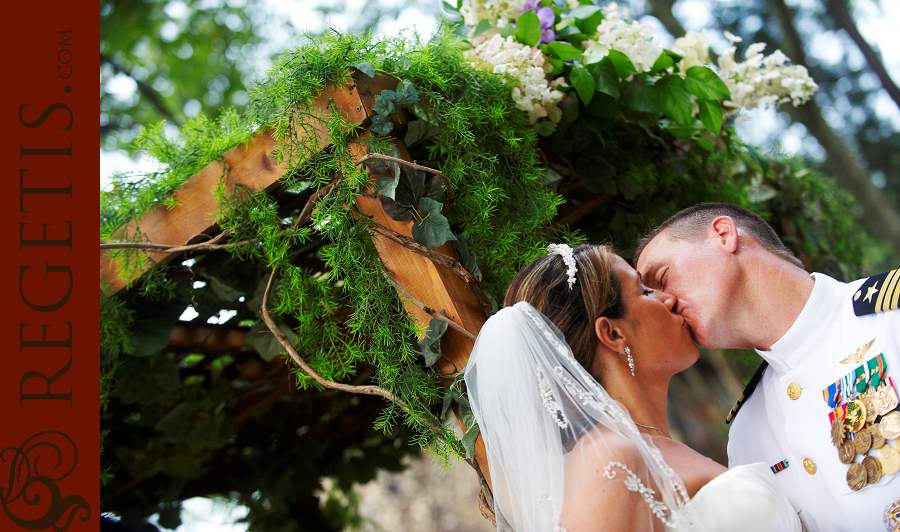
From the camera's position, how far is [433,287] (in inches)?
49.7

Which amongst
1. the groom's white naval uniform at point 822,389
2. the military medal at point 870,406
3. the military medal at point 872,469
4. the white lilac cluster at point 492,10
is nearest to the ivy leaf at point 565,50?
the white lilac cluster at point 492,10

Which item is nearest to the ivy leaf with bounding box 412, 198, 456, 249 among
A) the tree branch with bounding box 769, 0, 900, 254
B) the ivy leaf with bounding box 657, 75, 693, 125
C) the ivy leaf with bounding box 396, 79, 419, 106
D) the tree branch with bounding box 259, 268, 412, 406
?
the ivy leaf with bounding box 396, 79, 419, 106

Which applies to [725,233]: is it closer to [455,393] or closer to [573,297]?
[573,297]

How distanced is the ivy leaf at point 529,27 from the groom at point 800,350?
2.15ft

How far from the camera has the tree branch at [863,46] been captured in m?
5.00

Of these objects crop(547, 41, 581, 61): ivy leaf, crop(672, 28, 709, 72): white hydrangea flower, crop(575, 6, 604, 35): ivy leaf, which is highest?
crop(575, 6, 604, 35): ivy leaf

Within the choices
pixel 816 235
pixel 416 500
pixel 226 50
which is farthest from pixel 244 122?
pixel 416 500

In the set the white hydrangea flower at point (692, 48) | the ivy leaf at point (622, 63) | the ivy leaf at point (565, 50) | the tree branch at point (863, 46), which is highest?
the tree branch at point (863, 46)

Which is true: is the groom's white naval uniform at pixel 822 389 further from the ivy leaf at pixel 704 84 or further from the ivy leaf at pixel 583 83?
the ivy leaf at pixel 583 83

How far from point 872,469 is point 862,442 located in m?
0.06

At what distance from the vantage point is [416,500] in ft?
27.6

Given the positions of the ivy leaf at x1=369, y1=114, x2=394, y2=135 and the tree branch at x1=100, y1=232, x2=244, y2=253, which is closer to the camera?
the ivy leaf at x1=369, y1=114, x2=394, y2=135

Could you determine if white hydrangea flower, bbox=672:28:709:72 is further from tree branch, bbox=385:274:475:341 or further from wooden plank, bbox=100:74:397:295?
tree branch, bbox=385:274:475:341

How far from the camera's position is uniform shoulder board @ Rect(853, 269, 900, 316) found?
4.25 ft
